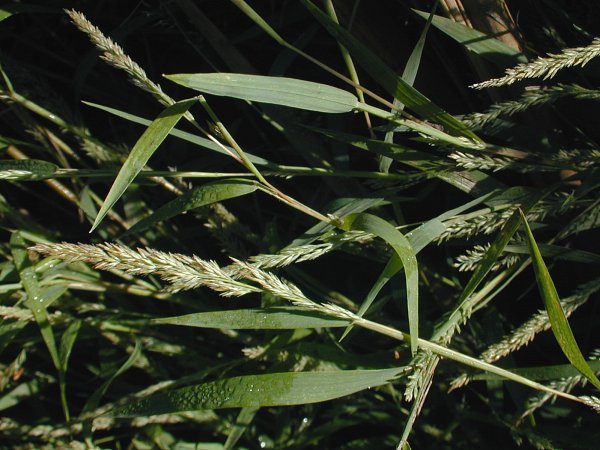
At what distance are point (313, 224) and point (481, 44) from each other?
1.68ft

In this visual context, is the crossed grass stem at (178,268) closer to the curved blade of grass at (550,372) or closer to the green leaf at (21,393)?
the curved blade of grass at (550,372)

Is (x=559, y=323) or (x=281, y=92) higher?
(x=281, y=92)

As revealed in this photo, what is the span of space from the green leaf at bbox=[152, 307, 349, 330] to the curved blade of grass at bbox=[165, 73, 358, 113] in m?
0.31

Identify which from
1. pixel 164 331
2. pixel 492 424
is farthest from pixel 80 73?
pixel 492 424

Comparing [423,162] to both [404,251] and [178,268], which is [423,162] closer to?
[404,251]

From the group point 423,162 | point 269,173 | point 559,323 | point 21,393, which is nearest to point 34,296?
point 21,393

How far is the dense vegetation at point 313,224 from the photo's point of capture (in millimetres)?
945

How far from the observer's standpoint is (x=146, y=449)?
57.3 inches

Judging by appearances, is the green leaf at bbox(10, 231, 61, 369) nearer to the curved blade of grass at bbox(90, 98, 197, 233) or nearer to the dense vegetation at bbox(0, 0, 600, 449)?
the dense vegetation at bbox(0, 0, 600, 449)

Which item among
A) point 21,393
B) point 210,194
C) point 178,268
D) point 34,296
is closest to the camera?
point 178,268

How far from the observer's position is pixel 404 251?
34.9 inches

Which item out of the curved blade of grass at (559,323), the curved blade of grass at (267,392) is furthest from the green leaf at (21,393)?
the curved blade of grass at (559,323)

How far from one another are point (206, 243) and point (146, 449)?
1.63ft

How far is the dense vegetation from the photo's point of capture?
3.10 ft
